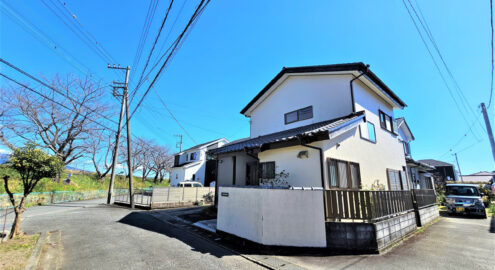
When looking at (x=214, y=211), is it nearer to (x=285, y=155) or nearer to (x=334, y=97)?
(x=285, y=155)

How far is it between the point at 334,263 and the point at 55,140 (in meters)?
25.7

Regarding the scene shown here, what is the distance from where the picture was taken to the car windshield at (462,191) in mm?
10713

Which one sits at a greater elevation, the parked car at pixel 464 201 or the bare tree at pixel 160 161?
the bare tree at pixel 160 161

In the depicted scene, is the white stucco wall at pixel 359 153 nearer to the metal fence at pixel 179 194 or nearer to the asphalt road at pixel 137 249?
the asphalt road at pixel 137 249

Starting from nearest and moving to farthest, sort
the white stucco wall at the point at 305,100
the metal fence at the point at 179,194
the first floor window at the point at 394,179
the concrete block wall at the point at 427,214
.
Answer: the concrete block wall at the point at 427,214, the white stucco wall at the point at 305,100, the first floor window at the point at 394,179, the metal fence at the point at 179,194

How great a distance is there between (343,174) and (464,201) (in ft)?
28.1

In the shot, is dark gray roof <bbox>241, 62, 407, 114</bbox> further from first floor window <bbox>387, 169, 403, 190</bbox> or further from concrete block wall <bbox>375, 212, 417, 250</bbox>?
concrete block wall <bbox>375, 212, 417, 250</bbox>

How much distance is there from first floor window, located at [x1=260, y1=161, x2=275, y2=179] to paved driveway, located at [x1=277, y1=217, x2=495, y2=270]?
11.7ft

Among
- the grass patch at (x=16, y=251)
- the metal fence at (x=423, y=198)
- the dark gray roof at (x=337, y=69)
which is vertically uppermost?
the dark gray roof at (x=337, y=69)

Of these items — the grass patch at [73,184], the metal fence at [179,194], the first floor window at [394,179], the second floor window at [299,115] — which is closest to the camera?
the second floor window at [299,115]

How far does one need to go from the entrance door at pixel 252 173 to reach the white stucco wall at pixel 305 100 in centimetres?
220

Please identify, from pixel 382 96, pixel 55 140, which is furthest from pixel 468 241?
pixel 55 140

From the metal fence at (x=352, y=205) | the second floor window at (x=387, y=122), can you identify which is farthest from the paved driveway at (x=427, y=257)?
the second floor window at (x=387, y=122)

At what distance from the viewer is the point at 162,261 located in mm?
4141
